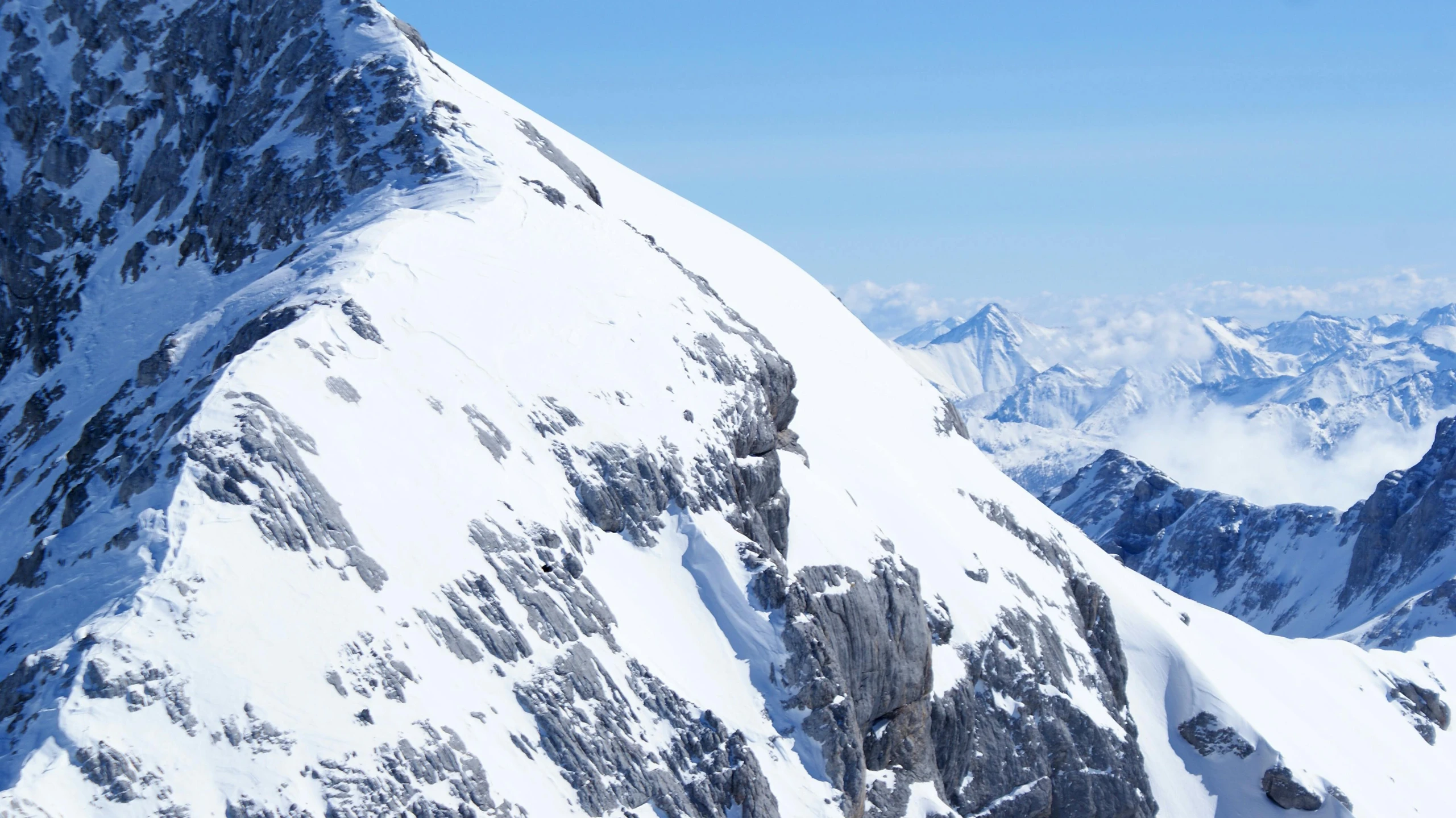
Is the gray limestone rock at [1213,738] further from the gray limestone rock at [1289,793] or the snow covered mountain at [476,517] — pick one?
the gray limestone rock at [1289,793]

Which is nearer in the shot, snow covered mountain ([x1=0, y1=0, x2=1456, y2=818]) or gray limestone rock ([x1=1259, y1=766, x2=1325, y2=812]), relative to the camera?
snow covered mountain ([x1=0, y1=0, x2=1456, y2=818])

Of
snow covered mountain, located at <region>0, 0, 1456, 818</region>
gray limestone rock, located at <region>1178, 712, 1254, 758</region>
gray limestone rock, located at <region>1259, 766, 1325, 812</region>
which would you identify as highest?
snow covered mountain, located at <region>0, 0, 1456, 818</region>

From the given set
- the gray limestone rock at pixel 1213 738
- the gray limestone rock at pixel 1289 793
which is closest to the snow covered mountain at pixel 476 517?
the gray limestone rock at pixel 1213 738

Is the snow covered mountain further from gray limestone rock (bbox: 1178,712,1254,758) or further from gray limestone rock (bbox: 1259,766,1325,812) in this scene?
gray limestone rock (bbox: 1259,766,1325,812)

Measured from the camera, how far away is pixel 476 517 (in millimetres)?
54844

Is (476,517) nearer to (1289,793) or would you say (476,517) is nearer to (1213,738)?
(1213,738)

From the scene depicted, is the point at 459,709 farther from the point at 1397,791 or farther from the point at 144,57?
the point at 1397,791

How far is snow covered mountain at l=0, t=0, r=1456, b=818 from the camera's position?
43.8 m

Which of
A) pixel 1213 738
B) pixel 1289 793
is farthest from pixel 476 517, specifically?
pixel 1289 793

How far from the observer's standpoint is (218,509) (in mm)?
46500

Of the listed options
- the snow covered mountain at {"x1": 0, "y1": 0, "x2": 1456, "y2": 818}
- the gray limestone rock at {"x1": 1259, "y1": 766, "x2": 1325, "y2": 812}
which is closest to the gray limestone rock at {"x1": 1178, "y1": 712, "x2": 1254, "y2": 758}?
the snow covered mountain at {"x1": 0, "y1": 0, "x2": 1456, "y2": 818}

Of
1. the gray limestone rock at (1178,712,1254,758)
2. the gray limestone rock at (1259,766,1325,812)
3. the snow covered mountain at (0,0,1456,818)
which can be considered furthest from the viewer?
the gray limestone rock at (1178,712,1254,758)

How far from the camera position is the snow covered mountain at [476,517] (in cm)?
4375

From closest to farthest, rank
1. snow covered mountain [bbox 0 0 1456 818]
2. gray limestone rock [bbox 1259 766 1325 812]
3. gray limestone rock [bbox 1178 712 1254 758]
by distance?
snow covered mountain [bbox 0 0 1456 818], gray limestone rock [bbox 1259 766 1325 812], gray limestone rock [bbox 1178 712 1254 758]
